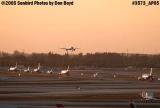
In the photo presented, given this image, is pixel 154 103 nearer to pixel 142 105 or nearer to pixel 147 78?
pixel 142 105

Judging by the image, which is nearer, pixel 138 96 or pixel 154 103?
pixel 154 103

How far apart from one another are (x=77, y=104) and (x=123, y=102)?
5197 millimetres

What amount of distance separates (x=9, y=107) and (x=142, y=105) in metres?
12.4

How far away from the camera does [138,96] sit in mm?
60469

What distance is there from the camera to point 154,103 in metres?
51.7

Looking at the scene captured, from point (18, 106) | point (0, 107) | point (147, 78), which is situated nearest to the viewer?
point (0, 107)

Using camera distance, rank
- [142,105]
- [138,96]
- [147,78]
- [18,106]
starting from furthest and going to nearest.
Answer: [147,78] < [138,96] < [142,105] < [18,106]

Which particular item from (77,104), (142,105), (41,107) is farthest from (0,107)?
(142,105)

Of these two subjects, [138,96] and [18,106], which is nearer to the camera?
[18,106]

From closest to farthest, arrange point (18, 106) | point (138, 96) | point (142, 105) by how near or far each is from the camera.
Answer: point (18, 106) < point (142, 105) < point (138, 96)

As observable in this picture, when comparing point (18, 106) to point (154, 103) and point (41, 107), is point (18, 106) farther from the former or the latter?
point (154, 103)

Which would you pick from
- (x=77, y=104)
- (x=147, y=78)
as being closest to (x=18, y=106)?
(x=77, y=104)

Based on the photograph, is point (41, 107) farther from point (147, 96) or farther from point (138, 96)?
point (138, 96)

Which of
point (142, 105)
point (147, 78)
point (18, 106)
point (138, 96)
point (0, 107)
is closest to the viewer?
point (0, 107)
